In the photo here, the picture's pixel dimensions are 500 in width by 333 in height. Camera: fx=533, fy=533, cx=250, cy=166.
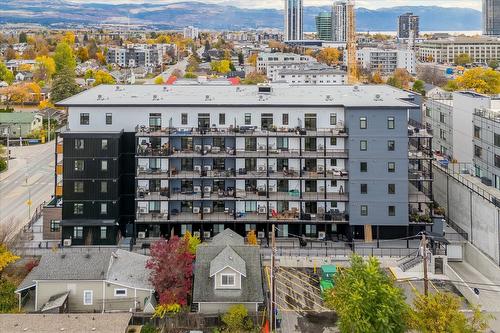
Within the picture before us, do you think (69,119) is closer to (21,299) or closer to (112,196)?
(112,196)

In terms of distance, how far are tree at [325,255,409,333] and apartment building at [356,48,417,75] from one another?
150 metres

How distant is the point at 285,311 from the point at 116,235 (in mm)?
15047

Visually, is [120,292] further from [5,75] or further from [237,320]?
[5,75]

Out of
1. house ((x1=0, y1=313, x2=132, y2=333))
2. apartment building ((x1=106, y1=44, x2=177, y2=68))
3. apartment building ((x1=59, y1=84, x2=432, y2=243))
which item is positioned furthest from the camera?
apartment building ((x1=106, y1=44, x2=177, y2=68))

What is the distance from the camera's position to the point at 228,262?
28594 millimetres

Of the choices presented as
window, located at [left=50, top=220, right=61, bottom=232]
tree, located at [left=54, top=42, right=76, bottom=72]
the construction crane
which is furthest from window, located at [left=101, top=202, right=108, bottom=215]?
tree, located at [left=54, top=42, right=76, bottom=72]

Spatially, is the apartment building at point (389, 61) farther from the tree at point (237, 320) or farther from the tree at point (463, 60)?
the tree at point (237, 320)

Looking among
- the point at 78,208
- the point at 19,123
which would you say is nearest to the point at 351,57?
the point at 19,123

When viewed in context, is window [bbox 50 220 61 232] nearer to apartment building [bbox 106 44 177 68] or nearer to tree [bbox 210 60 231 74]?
tree [bbox 210 60 231 74]

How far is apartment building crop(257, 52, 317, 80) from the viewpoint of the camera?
144 m

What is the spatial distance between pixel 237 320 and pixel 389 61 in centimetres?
15624

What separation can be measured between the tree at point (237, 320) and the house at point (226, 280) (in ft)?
3.00

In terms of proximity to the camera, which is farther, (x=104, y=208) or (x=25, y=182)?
(x=25, y=182)

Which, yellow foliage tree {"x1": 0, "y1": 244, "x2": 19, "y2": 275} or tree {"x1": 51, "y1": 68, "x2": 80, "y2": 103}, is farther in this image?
tree {"x1": 51, "y1": 68, "x2": 80, "y2": 103}
